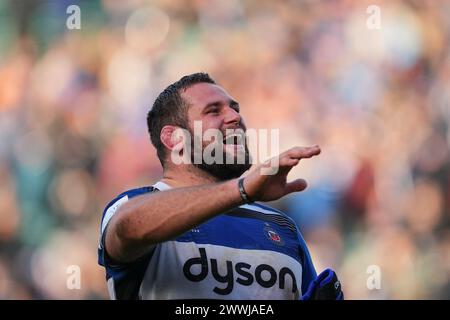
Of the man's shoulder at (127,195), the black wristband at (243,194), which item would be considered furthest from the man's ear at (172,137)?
the black wristband at (243,194)

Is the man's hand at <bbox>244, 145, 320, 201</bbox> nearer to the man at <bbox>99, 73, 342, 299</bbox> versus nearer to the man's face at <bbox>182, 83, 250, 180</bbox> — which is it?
the man at <bbox>99, 73, 342, 299</bbox>

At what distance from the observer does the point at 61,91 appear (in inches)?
237

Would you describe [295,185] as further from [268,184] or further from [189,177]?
[189,177]

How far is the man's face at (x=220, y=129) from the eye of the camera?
9.42ft

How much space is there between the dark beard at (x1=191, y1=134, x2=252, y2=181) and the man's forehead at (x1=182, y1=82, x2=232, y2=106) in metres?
0.19

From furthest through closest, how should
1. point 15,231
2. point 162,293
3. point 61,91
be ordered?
point 61,91, point 15,231, point 162,293

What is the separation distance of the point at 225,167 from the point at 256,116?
3043mm

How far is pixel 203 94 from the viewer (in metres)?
3.06

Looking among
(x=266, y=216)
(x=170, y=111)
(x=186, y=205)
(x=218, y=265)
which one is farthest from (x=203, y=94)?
(x=186, y=205)

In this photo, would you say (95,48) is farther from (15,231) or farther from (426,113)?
(426,113)

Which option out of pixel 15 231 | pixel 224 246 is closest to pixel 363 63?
pixel 15 231

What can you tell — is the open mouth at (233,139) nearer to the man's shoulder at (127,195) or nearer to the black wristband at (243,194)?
the man's shoulder at (127,195)

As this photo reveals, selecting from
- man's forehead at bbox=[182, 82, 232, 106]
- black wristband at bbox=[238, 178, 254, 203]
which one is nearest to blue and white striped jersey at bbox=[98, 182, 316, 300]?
man's forehead at bbox=[182, 82, 232, 106]

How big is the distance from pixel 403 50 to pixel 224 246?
13.1 ft
